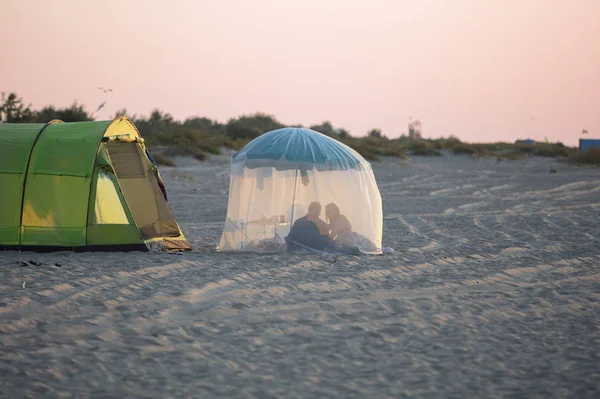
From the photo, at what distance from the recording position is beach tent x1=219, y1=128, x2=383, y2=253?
11727 millimetres

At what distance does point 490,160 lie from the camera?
1623 inches

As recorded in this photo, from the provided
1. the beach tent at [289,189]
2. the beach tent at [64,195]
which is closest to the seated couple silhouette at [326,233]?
the beach tent at [289,189]

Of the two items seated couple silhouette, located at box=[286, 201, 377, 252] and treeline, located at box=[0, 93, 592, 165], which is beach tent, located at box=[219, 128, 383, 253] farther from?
treeline, located at box=[0, 93, 592, 165]

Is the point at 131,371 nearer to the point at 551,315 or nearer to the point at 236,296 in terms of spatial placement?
the point at 236,296

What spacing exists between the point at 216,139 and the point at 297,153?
25098 mm

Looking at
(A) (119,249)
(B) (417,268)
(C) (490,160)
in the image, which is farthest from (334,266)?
(C) (490,160)

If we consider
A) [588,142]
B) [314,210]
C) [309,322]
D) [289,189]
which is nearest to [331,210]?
[314,210]

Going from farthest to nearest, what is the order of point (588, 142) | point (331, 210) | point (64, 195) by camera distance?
point (588, 142)
point (331, 210)
point (64, 195)

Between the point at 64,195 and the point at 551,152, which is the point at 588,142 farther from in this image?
the point at 64,195

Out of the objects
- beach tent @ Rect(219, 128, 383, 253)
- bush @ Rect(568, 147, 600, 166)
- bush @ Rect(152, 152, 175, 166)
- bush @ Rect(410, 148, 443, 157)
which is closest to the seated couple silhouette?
beach tent @ Rect(219, 128, 383, 253)

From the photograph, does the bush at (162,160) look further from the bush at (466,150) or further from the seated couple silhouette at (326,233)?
the seated couple silhouette at (326,233)

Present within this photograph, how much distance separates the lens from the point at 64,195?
37.6 feet

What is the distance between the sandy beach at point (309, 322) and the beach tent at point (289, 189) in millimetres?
584

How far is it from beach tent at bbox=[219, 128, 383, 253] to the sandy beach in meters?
0.58
